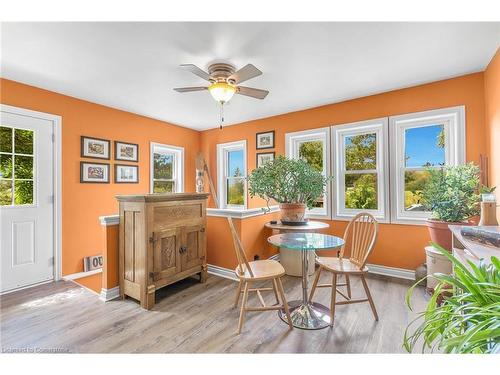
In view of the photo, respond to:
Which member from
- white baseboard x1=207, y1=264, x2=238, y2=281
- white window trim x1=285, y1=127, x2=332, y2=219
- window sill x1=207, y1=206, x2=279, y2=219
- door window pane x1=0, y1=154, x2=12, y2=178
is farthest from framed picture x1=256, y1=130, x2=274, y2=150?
door window pane x1=0, y1=154, x2=12, y2=178

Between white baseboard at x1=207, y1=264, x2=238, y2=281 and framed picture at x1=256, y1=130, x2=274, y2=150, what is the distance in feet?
7.46

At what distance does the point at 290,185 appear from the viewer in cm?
304

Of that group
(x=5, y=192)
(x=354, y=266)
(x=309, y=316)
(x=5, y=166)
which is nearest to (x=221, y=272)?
(x=309, y=316)

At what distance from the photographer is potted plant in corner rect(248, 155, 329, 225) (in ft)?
9.78

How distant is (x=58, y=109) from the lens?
3086 mm

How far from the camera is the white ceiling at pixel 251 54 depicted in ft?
6.09

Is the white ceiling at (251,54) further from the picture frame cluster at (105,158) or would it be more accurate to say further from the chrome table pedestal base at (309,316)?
the chrome table pedestal base at (309,316)

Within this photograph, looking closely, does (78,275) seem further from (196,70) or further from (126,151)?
(196,70)

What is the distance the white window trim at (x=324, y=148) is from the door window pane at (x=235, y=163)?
1.13 m

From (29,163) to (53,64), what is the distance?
130cm

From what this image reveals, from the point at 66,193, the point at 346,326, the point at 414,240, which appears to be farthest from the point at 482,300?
the point at 66,193

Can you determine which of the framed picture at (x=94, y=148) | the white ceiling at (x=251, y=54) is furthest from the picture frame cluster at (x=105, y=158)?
the white ceiling at (x=251, y=54)

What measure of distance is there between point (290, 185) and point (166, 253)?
1.71 m
